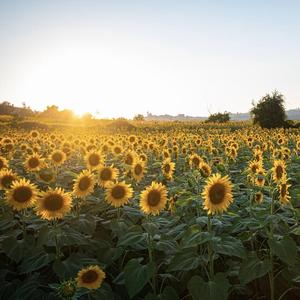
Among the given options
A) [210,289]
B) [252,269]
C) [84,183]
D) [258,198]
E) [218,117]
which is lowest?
[210,289]

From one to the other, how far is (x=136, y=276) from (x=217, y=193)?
1.09 meters

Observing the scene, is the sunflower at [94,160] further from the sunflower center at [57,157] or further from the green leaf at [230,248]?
the green leaf at [230,248]

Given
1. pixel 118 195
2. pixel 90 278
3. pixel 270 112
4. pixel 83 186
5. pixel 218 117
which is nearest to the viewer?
pixel 90 278

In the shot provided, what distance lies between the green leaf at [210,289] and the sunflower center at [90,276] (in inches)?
32.7

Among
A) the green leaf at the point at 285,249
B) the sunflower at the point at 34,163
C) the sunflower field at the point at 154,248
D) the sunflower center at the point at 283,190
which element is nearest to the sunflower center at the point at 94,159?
the sunflower at the point at 34,163

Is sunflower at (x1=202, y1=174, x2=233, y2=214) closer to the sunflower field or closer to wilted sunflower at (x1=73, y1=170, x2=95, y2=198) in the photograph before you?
the sunflower field

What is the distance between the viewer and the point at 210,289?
3.59 meters

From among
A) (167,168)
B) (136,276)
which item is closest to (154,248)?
(136,276)

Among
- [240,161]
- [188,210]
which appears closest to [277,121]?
[240,161]

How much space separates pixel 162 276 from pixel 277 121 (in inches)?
1482

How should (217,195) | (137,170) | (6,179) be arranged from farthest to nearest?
(137,170) < (6,179) < (217,195)

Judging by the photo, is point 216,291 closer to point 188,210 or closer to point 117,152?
point 188,210

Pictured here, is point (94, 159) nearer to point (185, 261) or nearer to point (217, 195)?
point (217, 195)

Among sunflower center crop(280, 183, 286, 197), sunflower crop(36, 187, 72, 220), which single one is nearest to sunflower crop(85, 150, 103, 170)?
sunflower crop(36, 187, 72, 220)
